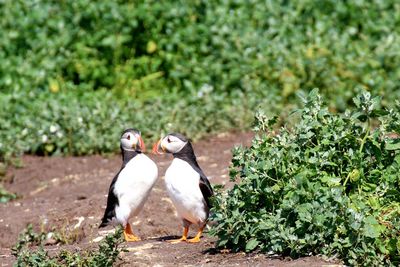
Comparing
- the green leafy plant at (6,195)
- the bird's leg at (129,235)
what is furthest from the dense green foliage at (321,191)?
the green leafy plant at (6,195)

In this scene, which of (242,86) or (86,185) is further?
(242,86)

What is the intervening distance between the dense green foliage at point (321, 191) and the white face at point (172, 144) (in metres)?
0.97

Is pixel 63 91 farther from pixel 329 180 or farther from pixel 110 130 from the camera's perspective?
pixel 329 180

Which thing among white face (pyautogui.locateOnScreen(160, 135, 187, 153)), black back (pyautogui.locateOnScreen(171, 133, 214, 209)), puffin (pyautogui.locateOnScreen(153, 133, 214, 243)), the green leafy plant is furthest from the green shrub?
puffin (pyautogui.locateOnScreen(153, 133, 214, 243))

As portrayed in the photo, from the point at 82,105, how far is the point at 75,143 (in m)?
0.60

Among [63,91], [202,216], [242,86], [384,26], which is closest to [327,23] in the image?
[384,26]

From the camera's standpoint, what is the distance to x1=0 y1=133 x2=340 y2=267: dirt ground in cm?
666

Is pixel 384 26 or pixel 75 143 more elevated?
pixel 384 26

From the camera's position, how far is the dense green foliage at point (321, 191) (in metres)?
6.08

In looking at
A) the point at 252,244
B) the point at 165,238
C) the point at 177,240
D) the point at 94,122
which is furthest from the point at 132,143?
the point at 94,122

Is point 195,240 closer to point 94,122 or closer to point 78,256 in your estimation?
point 78,256

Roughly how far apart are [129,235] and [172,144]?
27.6 inches

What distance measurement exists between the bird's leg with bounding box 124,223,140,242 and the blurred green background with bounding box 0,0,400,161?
3.62m

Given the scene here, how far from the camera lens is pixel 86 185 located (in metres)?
10.1
